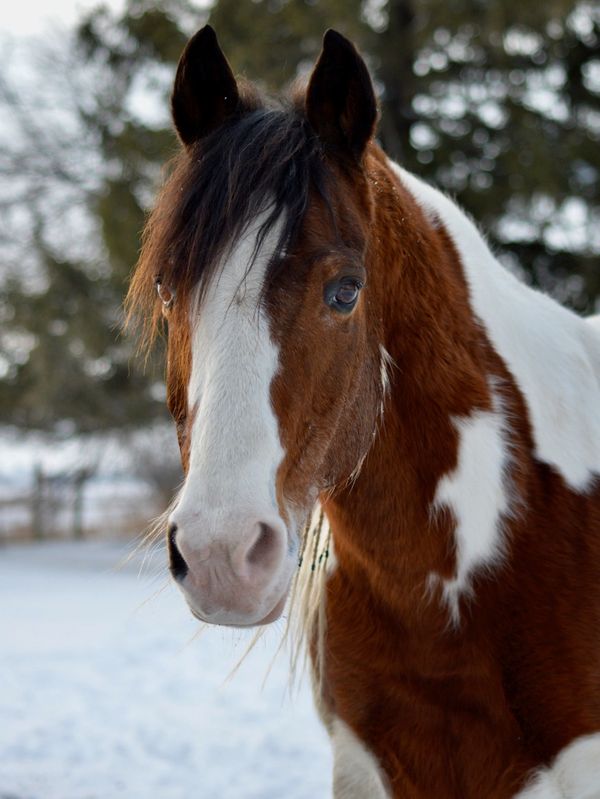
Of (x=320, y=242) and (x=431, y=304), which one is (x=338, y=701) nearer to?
(x=431, y=304)

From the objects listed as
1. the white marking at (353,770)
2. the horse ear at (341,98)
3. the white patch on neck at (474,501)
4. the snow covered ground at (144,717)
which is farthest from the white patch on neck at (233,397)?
the white marking at (353,770)

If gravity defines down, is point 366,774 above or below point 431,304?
below

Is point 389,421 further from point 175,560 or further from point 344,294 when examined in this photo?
point 175,560

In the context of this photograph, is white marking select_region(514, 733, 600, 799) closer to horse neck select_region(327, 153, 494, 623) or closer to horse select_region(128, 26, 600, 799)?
horse select_region(128, 26, 600, 799)

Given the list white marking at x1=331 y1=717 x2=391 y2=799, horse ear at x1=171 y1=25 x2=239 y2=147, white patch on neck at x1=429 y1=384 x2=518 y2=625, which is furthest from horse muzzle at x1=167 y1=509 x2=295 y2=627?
horse ear at x1=171 y1=25 x2=239 y2=147

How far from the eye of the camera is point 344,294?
1.88 metres

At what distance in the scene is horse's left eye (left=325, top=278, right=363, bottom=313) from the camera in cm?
185

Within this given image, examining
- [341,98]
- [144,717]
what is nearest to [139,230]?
[144,717]

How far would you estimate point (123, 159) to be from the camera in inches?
391

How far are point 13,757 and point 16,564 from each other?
32.2 feet

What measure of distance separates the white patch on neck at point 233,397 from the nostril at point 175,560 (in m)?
0.05

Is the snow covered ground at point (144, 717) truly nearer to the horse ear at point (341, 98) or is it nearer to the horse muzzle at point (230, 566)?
the horse muzzle at point (230, 566)

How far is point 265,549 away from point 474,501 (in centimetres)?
73

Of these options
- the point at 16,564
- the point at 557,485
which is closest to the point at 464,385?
the point at 557,485
